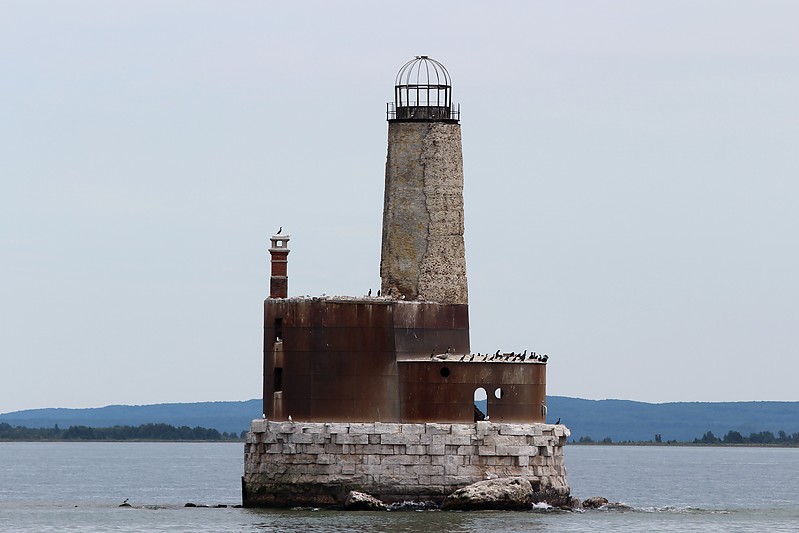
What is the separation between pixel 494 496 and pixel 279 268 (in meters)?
9.42

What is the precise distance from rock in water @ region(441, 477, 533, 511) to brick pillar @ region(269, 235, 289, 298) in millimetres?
8113

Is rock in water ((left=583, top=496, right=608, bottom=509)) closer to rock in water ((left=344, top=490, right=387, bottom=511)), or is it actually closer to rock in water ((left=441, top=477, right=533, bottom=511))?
rock in water ((left=441, top=477, right=533, bottom=511))

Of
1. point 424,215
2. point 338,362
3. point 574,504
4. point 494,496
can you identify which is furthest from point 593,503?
point 424,215

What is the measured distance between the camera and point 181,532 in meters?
55.5

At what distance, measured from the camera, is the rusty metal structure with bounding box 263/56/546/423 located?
200 ft

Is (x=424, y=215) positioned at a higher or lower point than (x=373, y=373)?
higher

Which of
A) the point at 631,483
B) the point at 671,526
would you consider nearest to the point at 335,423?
the point at 671,526

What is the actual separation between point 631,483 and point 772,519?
113 ft

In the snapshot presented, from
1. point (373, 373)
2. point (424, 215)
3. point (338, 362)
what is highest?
point (424, 215)

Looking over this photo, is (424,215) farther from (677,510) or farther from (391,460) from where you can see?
(677,510)

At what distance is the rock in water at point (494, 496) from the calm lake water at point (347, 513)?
49 cm

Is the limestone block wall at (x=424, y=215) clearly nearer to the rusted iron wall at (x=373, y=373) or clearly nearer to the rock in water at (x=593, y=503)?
the rusted iron wall at (x=373, y=373)

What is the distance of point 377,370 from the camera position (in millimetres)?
61281

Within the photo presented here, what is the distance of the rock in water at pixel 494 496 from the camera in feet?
193
